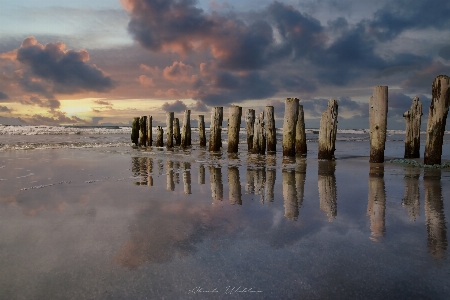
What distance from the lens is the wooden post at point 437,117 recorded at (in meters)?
8.82

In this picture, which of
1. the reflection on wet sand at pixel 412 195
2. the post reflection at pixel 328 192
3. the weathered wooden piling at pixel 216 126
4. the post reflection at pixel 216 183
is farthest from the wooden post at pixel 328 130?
the weathered wooden piling at pixel 216 126

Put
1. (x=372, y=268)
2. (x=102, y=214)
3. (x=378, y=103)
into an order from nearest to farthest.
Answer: (x=372, y=268), (x=102, y=214), (x=378, y=103)

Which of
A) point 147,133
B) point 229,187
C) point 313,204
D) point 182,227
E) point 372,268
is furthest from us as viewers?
point 147,133

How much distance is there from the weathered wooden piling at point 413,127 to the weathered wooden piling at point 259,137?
5.12m

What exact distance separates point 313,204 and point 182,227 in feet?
6.27

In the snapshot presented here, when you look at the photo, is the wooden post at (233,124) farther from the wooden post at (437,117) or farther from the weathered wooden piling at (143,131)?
the weathered wooden piling at (143,131)

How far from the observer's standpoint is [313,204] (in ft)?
14.7

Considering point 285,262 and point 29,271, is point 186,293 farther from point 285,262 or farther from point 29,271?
point 29,271

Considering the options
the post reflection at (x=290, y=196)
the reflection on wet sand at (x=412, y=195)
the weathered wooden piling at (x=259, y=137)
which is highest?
the weathered wooden piling at (x=259, y=137)

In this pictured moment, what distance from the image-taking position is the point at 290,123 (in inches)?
478

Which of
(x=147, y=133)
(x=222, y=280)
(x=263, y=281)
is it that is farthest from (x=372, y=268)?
(x=147, y=133)

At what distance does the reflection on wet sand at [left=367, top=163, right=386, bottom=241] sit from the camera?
3.31 metres

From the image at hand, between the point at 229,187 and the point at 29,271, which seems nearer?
the point at 29,271

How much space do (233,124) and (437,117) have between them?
751 centimetres
